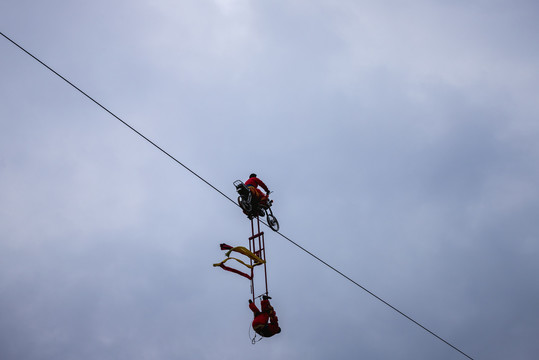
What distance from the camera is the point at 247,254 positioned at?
392 inches

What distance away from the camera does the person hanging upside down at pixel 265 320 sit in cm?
941

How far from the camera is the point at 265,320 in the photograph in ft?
31.0

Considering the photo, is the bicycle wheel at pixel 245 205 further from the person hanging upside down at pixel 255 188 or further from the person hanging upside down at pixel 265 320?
the person hanging upside down at pixel 265 320

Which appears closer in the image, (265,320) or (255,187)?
(265,320)

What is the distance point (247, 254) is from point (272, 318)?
141cm

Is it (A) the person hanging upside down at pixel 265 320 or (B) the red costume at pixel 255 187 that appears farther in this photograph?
(B) the red costume at pixel 255 187

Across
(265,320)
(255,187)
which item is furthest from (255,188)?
(265,320)

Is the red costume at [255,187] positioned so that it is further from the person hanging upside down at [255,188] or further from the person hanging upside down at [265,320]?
the person hanging upside down at [265,320]

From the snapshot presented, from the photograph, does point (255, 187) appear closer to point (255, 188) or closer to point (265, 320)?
point (255, 188)

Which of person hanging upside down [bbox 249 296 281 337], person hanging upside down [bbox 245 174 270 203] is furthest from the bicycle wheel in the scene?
person hanging upside down [bbox 249 296 281 337]

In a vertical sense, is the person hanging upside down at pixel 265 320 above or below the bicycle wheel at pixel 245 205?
below

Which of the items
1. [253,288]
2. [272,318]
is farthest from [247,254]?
[272,318]

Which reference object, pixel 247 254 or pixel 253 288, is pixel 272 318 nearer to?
pixel 253 288

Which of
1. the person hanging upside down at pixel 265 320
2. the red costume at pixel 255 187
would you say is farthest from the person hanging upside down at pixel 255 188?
the person hanging upside down at pixel 265 320
